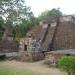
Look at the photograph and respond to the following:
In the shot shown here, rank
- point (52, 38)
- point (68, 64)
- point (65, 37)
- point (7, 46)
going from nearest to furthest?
point (68, 64) → point (65, 37) → point (52, 38) → point (7, 46)

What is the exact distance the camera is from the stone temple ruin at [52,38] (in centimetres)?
2162

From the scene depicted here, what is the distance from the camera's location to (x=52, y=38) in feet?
74.5

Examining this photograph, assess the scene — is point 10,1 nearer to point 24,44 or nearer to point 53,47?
point 24,44

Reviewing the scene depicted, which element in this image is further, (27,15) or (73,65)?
(27,15)

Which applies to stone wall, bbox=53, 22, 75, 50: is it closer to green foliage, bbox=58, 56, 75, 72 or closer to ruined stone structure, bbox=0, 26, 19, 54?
ruined stone structure, bbox=0, 26, 19, 54

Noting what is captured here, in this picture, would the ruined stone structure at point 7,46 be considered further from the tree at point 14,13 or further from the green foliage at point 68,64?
the green foliage at point 68,64

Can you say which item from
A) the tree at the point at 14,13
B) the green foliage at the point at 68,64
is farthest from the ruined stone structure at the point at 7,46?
the green foliage at the point at 68,64

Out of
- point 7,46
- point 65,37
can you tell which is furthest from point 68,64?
point 7,46

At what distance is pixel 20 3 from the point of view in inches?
1085

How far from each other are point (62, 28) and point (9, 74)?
11945 millimetres

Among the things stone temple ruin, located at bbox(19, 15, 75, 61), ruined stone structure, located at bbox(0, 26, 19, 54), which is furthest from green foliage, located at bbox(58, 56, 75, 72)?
ruined stone structure, located at bbox(0, 26, 19, 54)

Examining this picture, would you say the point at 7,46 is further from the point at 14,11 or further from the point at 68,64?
the point at 68,64

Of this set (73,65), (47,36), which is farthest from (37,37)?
(73,65)

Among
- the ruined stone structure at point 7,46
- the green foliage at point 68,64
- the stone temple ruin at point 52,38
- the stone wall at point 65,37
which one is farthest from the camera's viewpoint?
the ruined stone structure at point 7,46
